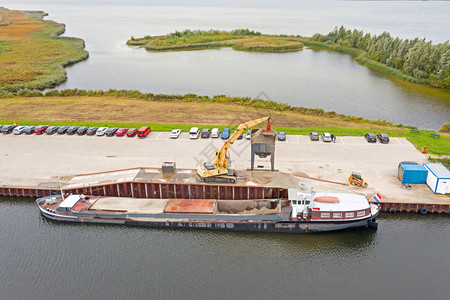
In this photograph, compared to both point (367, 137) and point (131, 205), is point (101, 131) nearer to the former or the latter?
point (131, 205)

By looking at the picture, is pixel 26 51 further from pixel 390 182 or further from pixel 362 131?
pixel 390 182

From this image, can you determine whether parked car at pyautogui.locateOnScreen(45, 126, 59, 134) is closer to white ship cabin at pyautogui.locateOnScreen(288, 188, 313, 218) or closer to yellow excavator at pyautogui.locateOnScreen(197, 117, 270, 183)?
yellow excavator at pyautogui.locateOnScreen(197, 117, 270, 183)

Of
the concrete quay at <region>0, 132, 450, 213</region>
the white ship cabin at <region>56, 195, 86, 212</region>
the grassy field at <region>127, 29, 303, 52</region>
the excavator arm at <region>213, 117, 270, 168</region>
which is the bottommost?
the white ship cabin at <region>56, 195, 86, 212</region>

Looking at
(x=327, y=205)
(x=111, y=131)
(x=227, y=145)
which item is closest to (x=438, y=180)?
(x=327, y=205)

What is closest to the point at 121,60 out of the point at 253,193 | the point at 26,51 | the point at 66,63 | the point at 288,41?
the point at 66,63

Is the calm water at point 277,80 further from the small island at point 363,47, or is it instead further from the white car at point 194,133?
the white car at point 194,133

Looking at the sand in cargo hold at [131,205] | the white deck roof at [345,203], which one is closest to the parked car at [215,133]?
the sand in cargo hold at [131,205]

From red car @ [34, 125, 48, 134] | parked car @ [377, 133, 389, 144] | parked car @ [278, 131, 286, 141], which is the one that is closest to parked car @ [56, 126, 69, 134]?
red car @ [34, 125, 48, 134]
